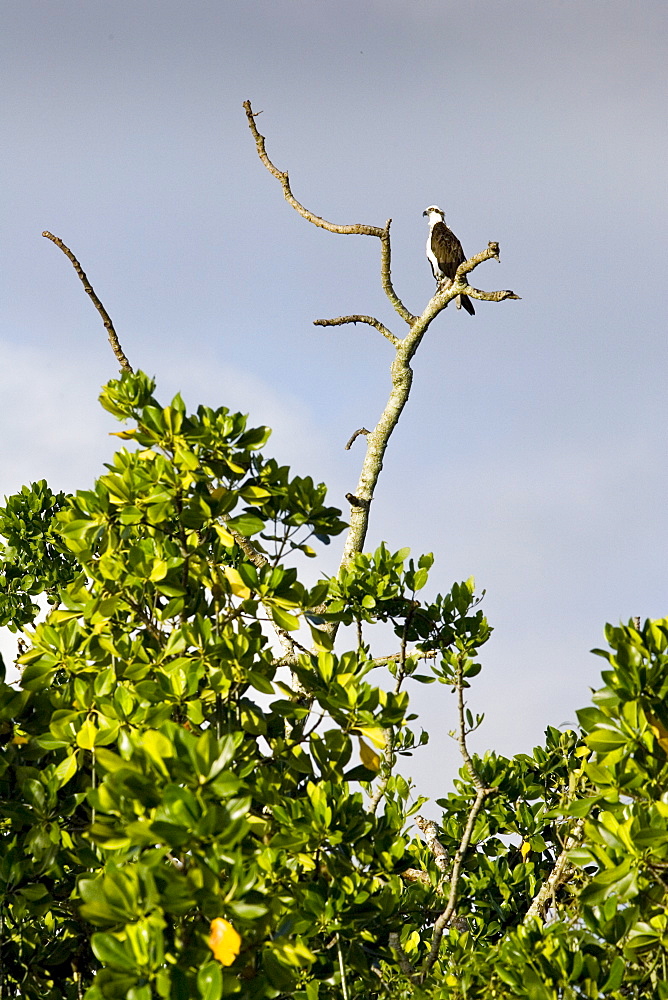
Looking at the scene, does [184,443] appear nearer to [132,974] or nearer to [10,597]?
[132,974]

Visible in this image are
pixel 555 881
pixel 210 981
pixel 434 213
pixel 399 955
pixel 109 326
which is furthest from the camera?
pixel 434 213

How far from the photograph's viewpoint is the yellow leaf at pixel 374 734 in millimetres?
3270

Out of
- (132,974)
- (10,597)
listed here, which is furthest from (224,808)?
(10,597)

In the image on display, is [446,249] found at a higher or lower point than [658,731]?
higher

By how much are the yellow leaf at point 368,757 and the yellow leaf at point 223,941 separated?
38.1 inches

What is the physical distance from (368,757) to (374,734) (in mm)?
154

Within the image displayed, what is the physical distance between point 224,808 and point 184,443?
1.38 m

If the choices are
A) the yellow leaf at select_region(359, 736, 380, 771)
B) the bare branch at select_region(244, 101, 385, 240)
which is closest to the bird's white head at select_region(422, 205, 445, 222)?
the bare branch at select_region(244, 101, 385, 240)

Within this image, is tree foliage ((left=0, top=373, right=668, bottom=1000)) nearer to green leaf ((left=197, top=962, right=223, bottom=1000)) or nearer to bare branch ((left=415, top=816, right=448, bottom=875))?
green leaf ((left=197, top=962, right=223, bottom=1000))

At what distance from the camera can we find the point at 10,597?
274 inches

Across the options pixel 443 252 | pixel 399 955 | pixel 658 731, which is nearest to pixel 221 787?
pixel 658 731

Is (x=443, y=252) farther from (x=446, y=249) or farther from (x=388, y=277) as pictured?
(x=388, y=277)

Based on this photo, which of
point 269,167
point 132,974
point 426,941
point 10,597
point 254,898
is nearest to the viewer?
point 132,974

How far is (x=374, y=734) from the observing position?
3275 mm
